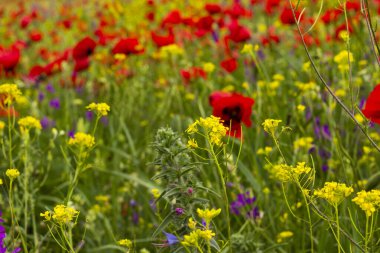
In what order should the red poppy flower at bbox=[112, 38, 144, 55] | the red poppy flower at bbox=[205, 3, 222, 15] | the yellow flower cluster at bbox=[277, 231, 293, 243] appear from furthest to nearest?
the red poppy flower at bbox=[205, 3, 222, 15] < the red poppy flower at bbox=[112, 38, 144, 55] < the yellow flower cluster at bbox=[277, 231, 293, 243]

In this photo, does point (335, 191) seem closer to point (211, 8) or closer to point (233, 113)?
point (233, 113)

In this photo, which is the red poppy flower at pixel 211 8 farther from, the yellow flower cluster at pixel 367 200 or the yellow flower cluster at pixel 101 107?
the yellow flower cluster at pixel 367 200

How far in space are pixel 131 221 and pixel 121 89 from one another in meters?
1.22

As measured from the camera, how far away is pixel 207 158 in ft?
6.70

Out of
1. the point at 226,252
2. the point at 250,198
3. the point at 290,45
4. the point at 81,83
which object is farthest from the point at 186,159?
the point at 290,45

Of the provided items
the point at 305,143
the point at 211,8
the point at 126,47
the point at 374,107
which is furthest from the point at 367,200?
the point at 211,8

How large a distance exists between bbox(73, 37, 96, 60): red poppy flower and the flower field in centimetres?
1

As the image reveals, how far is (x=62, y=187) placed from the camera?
2.35 metres

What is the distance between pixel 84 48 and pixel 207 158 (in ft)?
3.99

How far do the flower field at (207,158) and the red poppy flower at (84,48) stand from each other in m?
0.01

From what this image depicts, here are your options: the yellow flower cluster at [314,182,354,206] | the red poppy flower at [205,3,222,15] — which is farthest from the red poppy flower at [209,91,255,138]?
the red poppy flower at [205,3,222,15]

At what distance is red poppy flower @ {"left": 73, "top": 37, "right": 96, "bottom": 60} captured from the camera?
3.00m

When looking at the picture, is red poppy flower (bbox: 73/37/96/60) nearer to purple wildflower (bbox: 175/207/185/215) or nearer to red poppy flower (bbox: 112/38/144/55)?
red poppy flower (bbox: 112/38/144/55)

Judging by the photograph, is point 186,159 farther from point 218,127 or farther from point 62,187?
point 62,187
